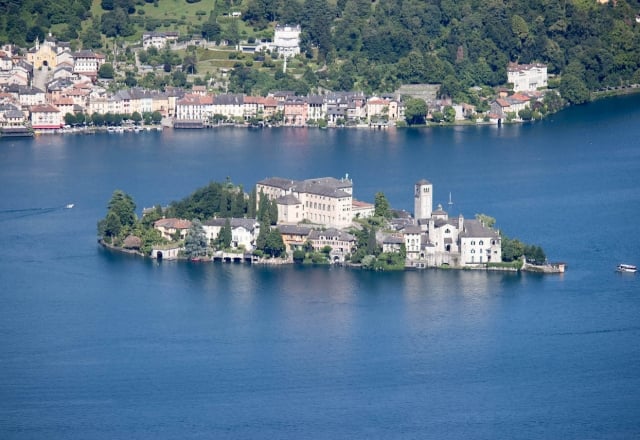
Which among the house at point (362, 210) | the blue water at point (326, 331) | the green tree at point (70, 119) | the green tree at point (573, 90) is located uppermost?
the green tree at point (573, 90)

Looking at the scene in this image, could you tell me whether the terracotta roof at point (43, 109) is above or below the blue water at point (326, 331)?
above

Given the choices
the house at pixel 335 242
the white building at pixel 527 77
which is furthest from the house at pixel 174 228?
the white building at pixel 527 77

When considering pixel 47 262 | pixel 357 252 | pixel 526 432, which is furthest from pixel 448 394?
pixel 47 262

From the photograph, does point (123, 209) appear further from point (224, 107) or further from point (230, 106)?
point (230, 106)

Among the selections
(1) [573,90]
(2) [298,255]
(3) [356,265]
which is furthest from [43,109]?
(3) [356,265]

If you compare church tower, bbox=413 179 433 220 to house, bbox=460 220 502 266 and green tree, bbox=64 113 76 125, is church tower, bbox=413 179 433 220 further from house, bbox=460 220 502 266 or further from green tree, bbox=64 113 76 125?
green tree, bbox=64 113 76 125

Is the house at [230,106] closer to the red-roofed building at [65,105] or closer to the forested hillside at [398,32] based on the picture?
the forested hillside at [398,32]
